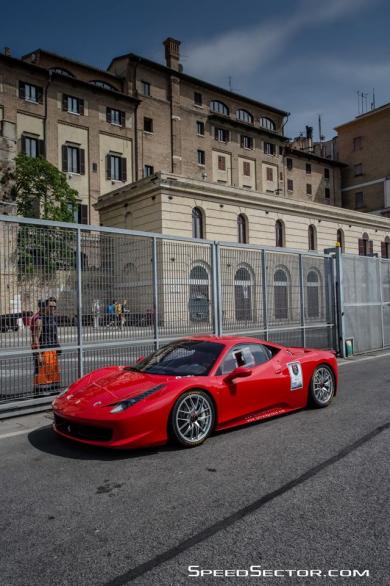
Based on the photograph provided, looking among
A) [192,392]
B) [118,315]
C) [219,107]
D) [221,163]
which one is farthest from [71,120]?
[192,392]

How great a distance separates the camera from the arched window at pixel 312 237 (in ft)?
136

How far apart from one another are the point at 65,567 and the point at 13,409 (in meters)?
4.81

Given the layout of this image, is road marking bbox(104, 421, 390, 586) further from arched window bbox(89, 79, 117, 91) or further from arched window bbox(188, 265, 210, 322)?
arched window bbox(89, 79, 117, 91)

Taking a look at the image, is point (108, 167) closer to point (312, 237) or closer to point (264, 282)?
point (312, 237)

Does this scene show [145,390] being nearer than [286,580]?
No

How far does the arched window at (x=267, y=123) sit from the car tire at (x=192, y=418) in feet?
184

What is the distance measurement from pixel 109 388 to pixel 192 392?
0.96 m

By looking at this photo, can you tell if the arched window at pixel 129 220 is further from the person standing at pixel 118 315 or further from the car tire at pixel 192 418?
the car tire at pixel 192 418

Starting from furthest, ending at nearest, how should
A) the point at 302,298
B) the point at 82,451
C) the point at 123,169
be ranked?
the point at 123,169
the point at 302,298
the point at 82,451

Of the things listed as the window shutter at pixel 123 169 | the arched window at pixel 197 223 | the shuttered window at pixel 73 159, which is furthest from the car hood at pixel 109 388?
the window shutter at pixel 123 169

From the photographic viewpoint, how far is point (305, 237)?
40.8m

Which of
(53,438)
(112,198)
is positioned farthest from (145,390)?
(112,198)

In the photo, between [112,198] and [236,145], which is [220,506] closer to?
[112,198]

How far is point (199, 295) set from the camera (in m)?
9.79
